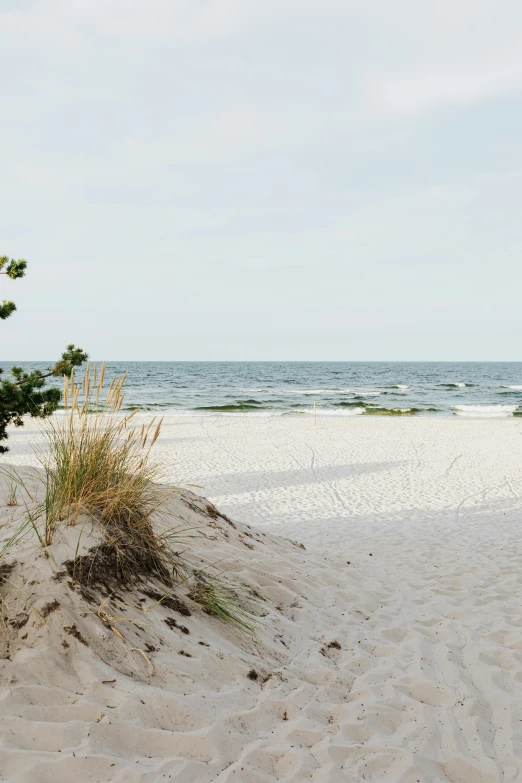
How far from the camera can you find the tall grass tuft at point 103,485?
3883 millimetres

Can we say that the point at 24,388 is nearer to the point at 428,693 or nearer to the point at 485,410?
the point at 428,693

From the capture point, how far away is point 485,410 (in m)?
36.1

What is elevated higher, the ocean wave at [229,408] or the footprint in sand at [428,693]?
the footprint in sand at [428,693]

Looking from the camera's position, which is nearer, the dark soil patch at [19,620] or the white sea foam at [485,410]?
the dark soil patch at [19,620]

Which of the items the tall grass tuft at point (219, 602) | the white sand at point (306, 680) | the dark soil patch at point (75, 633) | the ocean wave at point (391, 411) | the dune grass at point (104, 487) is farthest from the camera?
the ocean wave at point (391, 411)

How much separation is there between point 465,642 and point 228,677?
2.16 meters

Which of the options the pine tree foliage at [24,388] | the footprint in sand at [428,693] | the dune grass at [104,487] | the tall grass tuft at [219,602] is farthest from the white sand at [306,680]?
the pine tree foliage at [24,388]

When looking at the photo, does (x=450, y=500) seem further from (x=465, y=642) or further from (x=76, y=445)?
(x=76, y=445)

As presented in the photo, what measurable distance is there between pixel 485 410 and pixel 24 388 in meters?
36.0

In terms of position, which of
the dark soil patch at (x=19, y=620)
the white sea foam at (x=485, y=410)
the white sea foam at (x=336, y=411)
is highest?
the dark soil patch at (x=19, y=620)

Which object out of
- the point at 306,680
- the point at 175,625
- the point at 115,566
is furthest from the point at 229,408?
the point at 306,680

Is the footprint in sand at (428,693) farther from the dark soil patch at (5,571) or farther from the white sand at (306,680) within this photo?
the dark soil patch at (5,571)

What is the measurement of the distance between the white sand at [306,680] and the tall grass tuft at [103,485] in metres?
0.53

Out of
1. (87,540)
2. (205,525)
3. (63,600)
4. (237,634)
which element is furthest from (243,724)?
(205,525)
